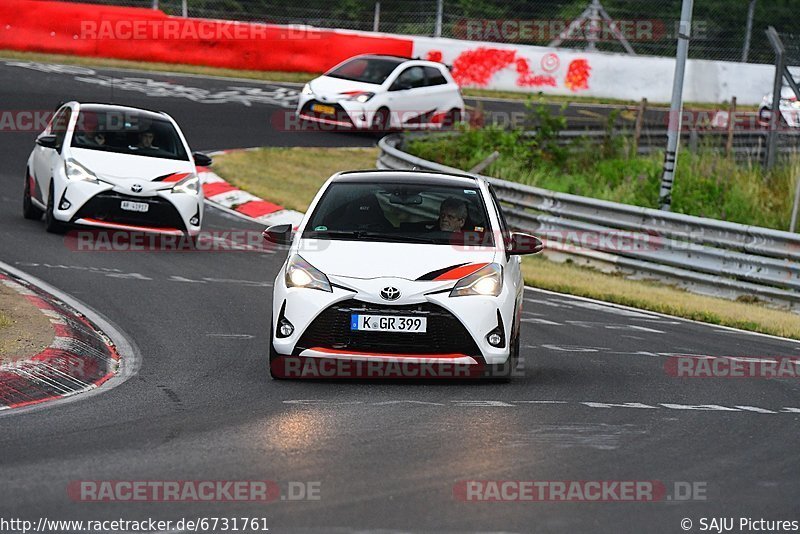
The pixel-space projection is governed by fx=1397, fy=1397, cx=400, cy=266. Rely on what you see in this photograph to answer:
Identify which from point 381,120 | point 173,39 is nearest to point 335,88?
point 381,120

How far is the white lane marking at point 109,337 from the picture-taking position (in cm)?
853

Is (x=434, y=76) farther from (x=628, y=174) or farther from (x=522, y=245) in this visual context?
(x=522, y=245)

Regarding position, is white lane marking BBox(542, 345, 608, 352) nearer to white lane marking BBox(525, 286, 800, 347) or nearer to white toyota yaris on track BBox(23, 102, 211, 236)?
white lane marking BBox(525, 286, 800, 347)

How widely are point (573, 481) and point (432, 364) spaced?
2.74 m

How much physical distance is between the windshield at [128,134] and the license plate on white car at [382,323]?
8378 millimetres

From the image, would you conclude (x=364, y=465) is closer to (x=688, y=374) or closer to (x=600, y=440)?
(x=600, y=440)

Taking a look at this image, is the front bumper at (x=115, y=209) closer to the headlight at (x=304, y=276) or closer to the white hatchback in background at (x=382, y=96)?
the headlight at (x=304, y=276)

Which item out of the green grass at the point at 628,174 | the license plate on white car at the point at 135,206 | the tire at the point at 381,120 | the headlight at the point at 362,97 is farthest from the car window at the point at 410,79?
the license plate on white car at the point at 135,206

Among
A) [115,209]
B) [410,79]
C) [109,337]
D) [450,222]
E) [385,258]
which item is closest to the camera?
[385,258]

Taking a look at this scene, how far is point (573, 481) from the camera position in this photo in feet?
23.0

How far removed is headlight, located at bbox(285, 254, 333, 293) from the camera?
952 cm

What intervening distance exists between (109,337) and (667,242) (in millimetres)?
8936

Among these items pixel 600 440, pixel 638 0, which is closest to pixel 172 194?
pixel 600 440

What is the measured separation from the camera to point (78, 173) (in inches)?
645
